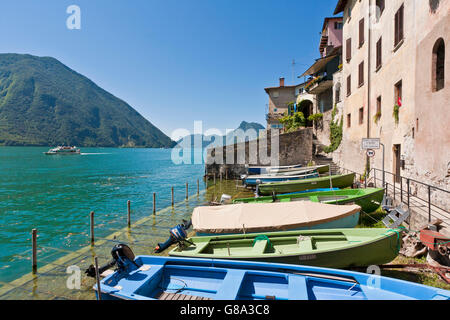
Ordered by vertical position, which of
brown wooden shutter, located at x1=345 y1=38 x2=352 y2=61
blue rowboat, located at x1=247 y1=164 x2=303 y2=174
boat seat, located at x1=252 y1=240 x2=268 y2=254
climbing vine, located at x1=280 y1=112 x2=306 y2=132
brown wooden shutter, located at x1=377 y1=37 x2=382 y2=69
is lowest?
boat seat, located at x1=252 y1=240 x2=268 y2=254

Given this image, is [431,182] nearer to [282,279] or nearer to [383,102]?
[383,102]

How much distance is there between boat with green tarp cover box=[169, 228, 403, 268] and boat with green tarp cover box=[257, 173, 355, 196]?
28.0ft

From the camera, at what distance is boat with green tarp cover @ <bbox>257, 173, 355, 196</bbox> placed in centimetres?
1573

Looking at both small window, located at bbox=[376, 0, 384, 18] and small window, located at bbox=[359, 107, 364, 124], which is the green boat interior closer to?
small window, located at bbox=[359, 107, 364, 124]

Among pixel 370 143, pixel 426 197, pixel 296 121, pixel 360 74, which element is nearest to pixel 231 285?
pixel 426 197

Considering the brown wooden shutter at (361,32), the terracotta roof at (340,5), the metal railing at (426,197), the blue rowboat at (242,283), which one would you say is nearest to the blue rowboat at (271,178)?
the metal railing at (426,197)

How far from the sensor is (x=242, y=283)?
4812mm

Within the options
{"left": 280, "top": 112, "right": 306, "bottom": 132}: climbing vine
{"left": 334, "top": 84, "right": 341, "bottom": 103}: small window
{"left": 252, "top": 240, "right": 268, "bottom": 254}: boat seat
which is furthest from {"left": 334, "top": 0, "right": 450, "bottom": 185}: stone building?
{"left": 280, "top": 112, "right": 306, "bottom": 132}: climbing vine

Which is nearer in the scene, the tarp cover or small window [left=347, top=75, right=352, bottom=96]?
the tarp cover

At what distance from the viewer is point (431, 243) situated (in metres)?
6.27

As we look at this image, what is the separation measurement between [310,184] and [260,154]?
42.7 feet

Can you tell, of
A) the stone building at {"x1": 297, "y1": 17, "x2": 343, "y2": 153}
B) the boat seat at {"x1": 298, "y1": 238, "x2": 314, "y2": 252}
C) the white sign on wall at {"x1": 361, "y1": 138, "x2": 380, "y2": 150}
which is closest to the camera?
the boat seat at {"x1": 298, "y1": 238, "x2": 314, "y2": 252}
